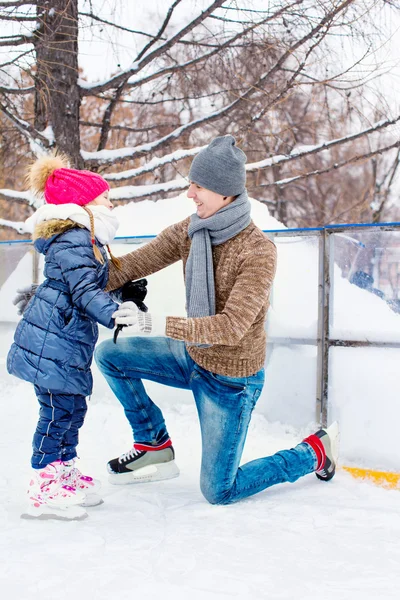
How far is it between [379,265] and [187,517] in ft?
6.12

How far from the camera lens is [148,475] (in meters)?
3.18

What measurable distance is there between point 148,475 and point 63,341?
0.88 meters

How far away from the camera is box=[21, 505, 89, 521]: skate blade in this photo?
2.65m

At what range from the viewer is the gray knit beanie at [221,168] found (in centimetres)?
286

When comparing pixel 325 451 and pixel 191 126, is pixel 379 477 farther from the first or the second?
pixel 191 126

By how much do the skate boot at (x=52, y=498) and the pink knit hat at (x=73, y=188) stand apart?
118 centimetres

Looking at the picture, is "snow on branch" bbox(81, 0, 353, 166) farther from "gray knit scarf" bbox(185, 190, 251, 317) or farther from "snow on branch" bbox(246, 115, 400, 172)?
"gray knit scarf" bbox(185, 190, 251, 317)

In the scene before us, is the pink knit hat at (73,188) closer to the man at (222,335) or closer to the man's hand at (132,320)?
the man at (222,335)

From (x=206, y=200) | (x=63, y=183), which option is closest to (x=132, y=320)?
(x=206, y=200)

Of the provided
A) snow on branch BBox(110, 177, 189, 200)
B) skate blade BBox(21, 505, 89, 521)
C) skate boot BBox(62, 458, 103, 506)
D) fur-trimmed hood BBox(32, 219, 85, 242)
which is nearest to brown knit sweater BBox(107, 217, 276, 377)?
fur-trimmed hood BBox(32, 219, 85, 242)

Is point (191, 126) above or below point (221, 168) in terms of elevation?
above

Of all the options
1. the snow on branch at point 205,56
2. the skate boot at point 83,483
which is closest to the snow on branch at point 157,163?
the snow on branch at point 205,56

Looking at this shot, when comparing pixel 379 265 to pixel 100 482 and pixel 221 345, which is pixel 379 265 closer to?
pixel 221 345

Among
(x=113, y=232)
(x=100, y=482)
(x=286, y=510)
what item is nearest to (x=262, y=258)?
(x=113, y=232)
